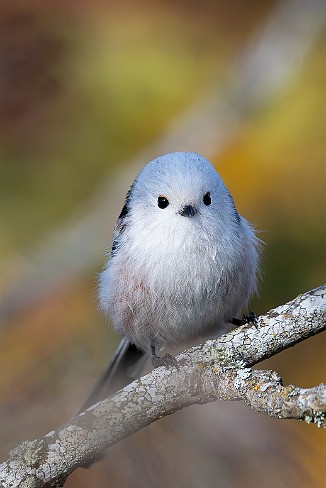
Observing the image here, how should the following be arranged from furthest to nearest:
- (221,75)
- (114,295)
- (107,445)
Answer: (221,75)
(114,295)
(107,445)

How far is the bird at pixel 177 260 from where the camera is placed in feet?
7.11

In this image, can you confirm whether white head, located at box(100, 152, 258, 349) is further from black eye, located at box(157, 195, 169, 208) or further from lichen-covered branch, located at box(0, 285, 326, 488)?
lichen-covered branch, located at box(0, 285, 326, 488)

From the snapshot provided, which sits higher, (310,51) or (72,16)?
(72,16)

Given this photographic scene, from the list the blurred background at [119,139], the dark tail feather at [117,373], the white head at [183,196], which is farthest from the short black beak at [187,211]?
the dark tail feather at [117,373]

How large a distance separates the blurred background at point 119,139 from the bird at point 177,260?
11 cm

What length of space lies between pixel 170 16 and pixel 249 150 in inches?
23.1

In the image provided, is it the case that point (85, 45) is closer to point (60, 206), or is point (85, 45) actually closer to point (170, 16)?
point (170, 16)

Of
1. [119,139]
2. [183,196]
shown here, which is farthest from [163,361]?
[119,139]

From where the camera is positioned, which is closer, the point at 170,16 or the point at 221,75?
the point at 170,16

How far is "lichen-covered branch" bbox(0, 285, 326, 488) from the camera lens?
5.12 feet

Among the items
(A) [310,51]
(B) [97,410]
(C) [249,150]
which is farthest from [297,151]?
(B) [97,410]

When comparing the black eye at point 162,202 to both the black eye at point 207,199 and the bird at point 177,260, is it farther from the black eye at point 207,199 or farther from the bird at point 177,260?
the black eye at point 207,199

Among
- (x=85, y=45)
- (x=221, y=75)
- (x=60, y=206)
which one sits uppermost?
(x=85, y=45)

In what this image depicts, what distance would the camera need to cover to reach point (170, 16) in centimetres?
247
